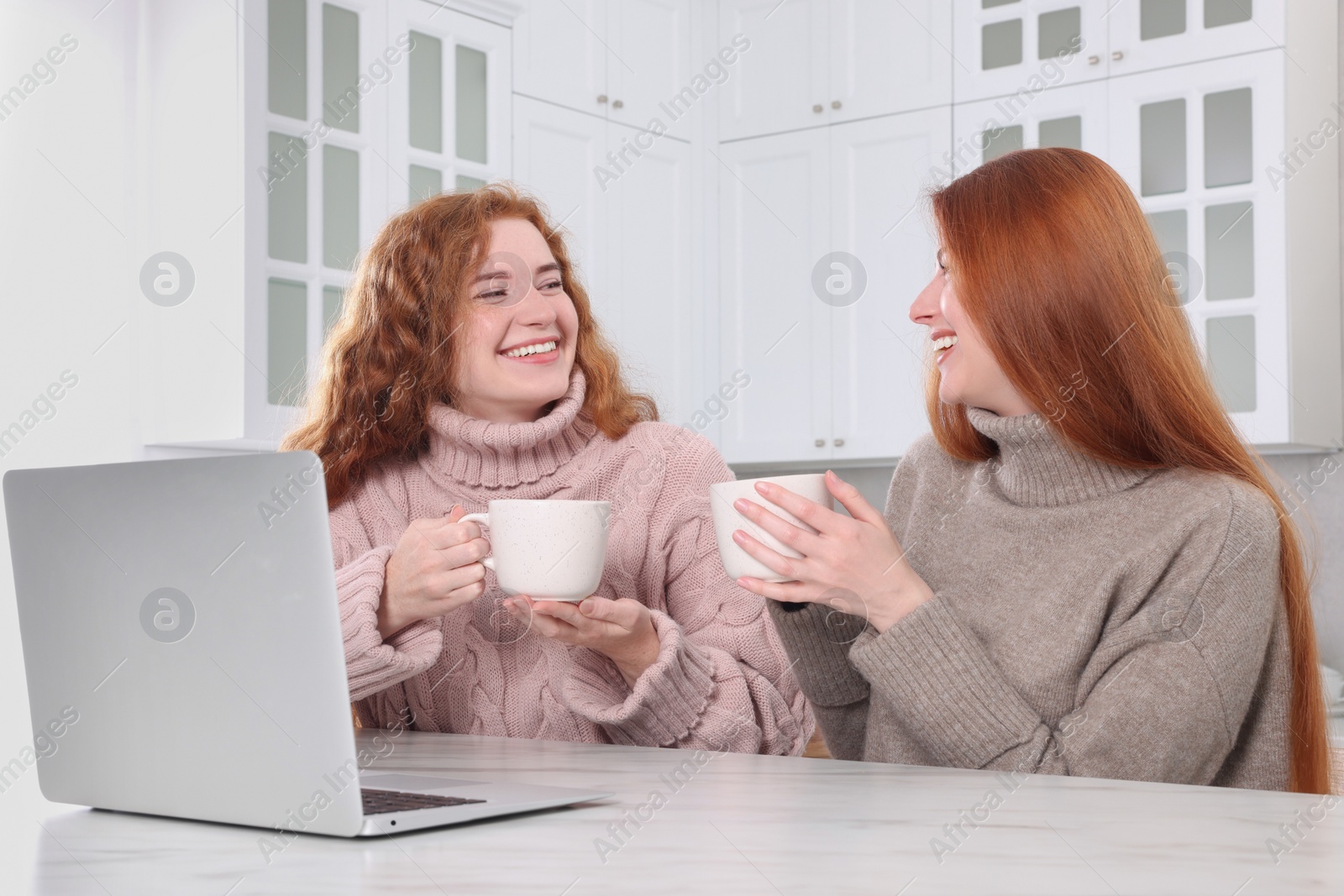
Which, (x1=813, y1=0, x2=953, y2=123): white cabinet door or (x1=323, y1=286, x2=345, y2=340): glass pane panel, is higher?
(x1=813, y1=0, x2=953, y2=123): white cabinet door

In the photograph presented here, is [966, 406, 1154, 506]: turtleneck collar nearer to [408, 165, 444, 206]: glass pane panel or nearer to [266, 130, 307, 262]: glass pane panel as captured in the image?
[266, 130, 307, 262]: glass pane panel

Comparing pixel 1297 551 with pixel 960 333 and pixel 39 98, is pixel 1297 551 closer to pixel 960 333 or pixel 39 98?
pixel 960 333

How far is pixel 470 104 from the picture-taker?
9.19ft

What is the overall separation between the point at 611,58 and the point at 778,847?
9.16 feet

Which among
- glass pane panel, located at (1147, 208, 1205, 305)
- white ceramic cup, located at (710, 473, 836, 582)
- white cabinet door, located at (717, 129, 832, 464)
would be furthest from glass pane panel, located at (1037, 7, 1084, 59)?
white ceramic cup, located at (710, 473, 836, 582)

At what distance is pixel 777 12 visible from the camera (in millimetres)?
3254

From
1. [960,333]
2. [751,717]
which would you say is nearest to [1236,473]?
[960,333]

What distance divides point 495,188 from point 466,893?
3.69 feet

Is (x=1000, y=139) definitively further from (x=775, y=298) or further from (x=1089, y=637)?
(x=1089, y=637)

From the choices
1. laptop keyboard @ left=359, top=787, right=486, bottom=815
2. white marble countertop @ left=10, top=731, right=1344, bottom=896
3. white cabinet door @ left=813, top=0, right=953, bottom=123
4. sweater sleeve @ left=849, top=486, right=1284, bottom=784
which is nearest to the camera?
Answer: white marble countertop @ left=10, top=731, right=1344, bottom=896

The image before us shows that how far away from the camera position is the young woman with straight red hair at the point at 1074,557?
3.30 feet

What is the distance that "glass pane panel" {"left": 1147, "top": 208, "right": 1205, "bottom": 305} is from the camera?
8.70 feet

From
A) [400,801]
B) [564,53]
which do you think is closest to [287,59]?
[564,53]

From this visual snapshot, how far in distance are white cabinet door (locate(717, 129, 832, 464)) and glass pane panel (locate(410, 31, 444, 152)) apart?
911 mm
